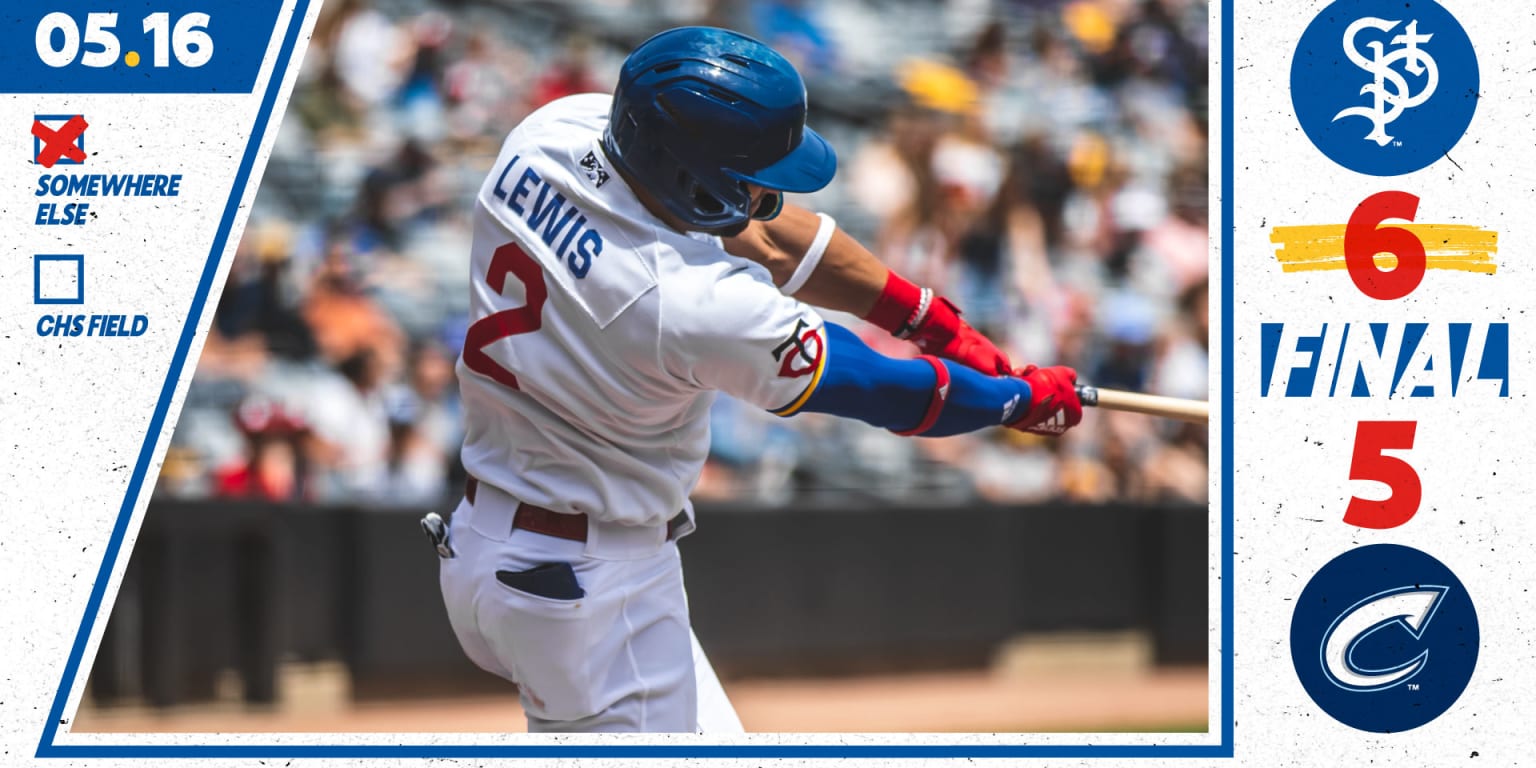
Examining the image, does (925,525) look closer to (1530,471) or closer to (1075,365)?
(1075,365)

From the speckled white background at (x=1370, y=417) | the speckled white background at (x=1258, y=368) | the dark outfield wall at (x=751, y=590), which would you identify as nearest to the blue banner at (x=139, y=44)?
Result: the speckled white background at (x=1258, y=368)

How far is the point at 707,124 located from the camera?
137 inches

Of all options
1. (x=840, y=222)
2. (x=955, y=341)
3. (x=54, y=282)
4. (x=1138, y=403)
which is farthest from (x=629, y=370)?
(x=840, y=222)

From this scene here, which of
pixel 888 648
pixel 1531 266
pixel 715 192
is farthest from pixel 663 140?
pixel 888 648

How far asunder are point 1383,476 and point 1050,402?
110 cm

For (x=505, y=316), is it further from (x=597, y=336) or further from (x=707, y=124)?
(x=707, y=124)

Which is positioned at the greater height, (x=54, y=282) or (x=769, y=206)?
(x=769, y=206)

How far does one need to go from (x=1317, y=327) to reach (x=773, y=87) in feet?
5.49

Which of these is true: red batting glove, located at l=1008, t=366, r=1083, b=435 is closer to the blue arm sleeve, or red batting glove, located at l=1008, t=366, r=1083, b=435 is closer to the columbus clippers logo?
the blue arm sleeve

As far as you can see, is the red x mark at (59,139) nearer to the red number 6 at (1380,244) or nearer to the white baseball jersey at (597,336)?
the white baseball jersey at (597,336)

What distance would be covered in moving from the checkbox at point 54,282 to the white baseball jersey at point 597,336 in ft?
4.10

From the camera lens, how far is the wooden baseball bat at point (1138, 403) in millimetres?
4105

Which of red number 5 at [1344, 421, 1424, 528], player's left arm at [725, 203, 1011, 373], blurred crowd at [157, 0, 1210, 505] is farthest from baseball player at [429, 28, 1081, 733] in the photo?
blurred crowd at [157, 0, 1210, 505]

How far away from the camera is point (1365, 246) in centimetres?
445
